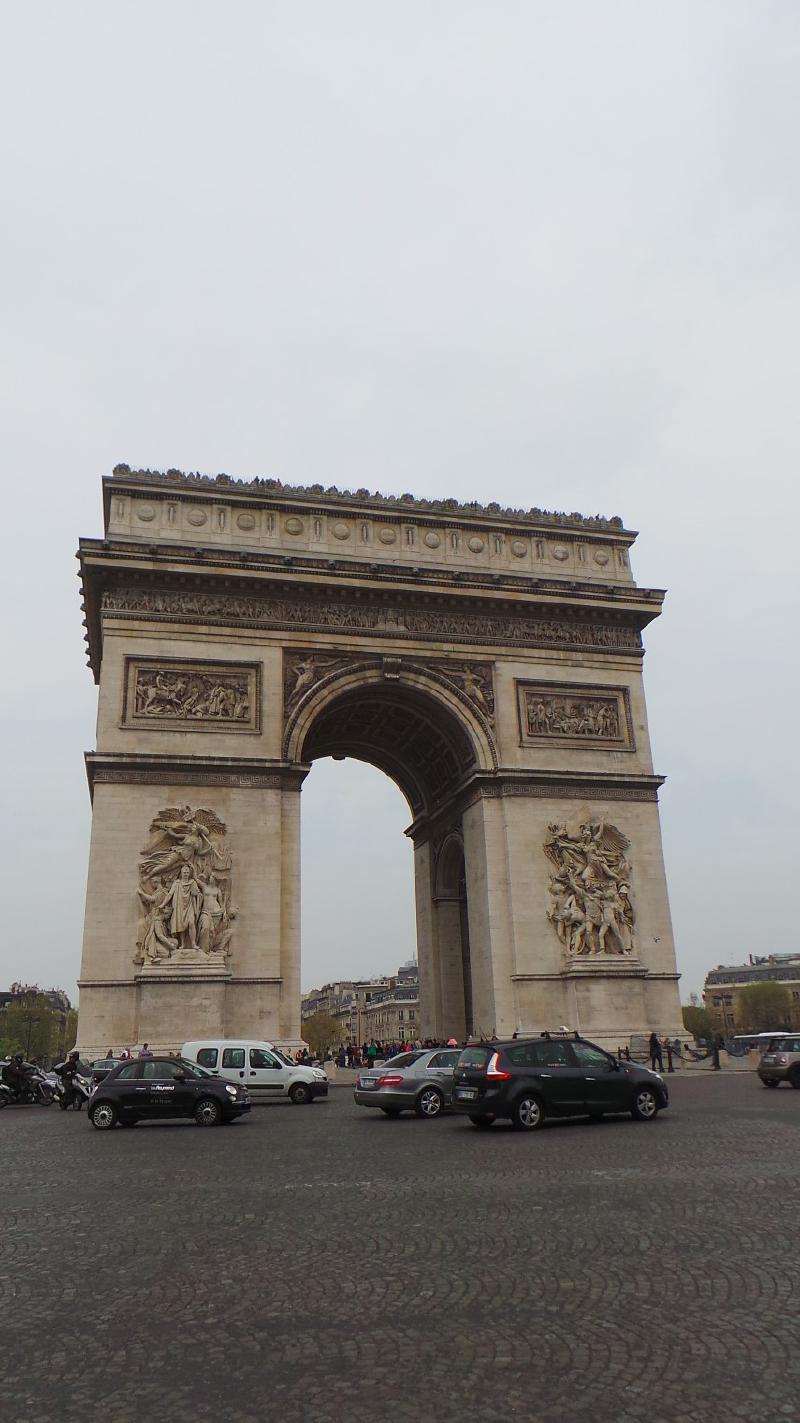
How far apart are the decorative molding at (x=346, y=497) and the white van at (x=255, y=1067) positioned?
634 inches

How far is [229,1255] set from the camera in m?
6.65

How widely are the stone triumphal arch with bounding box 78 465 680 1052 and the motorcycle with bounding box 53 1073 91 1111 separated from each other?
7.14 ft

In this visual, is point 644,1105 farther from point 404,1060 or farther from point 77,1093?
point 77,1093

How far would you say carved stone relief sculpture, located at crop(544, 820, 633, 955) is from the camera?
29219 mm

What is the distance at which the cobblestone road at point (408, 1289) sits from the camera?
4.18 metres

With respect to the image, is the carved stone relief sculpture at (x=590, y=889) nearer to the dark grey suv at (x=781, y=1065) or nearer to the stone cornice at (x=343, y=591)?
the stone cornice at (x=343, y=591)

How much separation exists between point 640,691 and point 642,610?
256 centimetres

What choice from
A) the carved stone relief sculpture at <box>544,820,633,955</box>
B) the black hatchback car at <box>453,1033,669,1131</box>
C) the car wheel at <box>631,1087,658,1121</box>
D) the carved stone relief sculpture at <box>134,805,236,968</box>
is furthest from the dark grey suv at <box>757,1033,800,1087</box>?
the carved stone relief sculpture at <box>134,805,236,968</box>

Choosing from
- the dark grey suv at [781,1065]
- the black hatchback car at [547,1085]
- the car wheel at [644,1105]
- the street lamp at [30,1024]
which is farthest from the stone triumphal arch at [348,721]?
the street lamp at [30,1024]

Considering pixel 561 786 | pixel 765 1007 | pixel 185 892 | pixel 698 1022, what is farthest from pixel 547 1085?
pixel 698 1022

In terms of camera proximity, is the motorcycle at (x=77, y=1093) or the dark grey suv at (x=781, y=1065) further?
the dark grey suv at (x=781, y=1065)

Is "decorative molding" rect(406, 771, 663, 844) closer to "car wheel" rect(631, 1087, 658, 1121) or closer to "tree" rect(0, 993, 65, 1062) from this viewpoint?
"car wheel" rect(631, 1087, 658, 1121)

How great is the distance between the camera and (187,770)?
27.7 m

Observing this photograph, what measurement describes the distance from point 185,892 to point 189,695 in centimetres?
547
